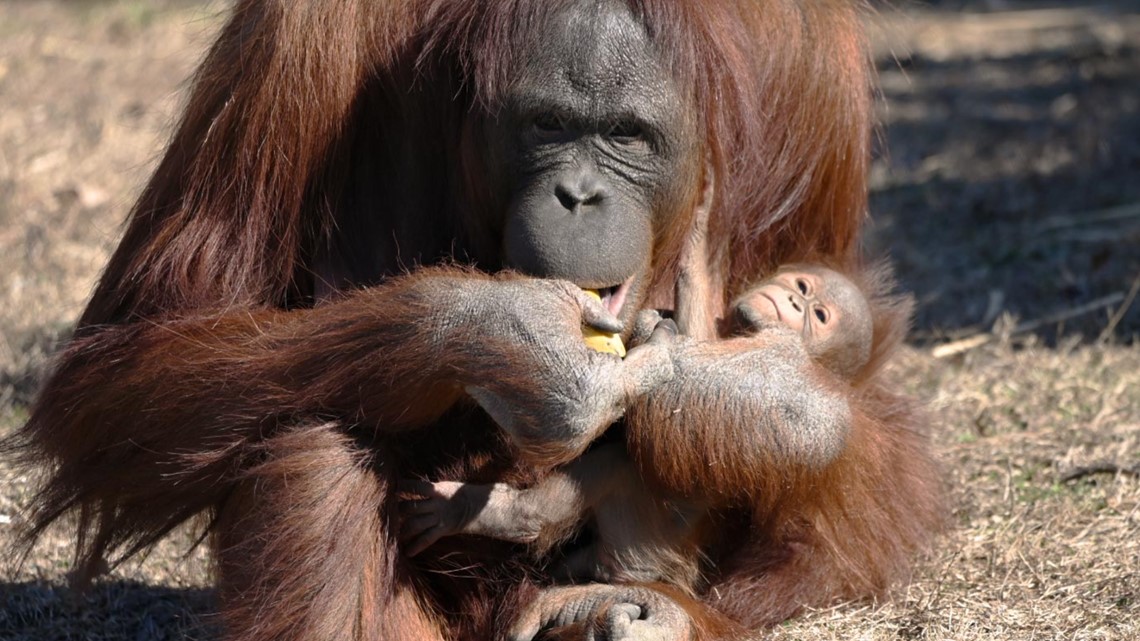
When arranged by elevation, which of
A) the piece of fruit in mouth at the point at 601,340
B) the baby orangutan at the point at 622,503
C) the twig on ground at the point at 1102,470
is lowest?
the twig on ground at the point at 1102,470

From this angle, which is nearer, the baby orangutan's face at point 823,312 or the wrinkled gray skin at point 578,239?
the wrinkled gray skin at point 578,239

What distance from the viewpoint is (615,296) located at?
3.16m

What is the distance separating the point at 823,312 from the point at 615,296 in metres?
0.69

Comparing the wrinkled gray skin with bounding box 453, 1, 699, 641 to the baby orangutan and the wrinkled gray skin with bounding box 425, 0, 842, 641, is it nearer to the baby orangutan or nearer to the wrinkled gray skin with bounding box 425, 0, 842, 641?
the wrinkled gray skin with bounding box 425, 0, 842, 641

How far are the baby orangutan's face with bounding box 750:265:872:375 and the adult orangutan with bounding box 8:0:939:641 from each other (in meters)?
0.16

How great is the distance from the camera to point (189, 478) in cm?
313

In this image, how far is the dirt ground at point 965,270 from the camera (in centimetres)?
373

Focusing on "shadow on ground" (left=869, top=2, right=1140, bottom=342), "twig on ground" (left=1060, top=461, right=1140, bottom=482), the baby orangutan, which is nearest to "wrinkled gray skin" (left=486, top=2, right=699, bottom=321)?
the baby orangutan

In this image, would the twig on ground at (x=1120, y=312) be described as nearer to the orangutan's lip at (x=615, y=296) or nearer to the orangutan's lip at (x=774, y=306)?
the orangutan's lip at (x=774, y=306)

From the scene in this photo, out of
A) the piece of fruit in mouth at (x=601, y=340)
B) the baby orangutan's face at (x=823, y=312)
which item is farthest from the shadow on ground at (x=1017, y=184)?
the piece of fruit in mouth at (x=601, y=340)

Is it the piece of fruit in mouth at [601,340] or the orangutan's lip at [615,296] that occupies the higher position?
the orangutan's lip at [615,296]

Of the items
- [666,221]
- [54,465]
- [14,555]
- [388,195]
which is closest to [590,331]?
[666,221]

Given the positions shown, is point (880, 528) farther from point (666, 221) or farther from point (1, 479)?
point (1, 479)

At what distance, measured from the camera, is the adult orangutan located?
9.70 ft
